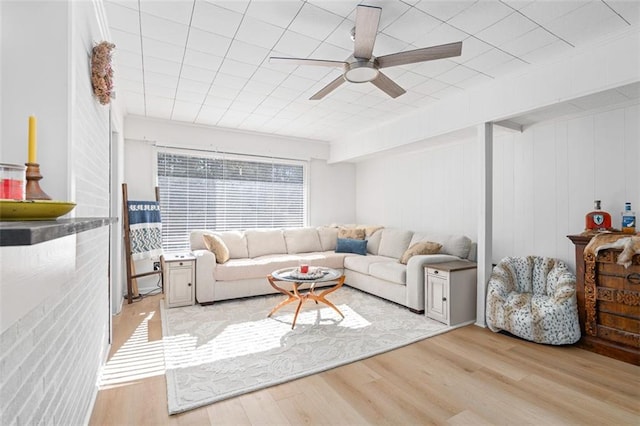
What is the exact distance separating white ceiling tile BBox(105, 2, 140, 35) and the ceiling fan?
1.00 meters

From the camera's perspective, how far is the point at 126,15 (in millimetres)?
2295

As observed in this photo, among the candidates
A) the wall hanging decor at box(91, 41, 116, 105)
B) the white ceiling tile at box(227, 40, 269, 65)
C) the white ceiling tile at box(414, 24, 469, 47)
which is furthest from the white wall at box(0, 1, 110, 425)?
the white ceiling tile at box(414, 24, 469, 47)

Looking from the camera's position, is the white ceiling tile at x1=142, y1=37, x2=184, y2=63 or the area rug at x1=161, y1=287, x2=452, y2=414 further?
the white ceiling tile at x1=142, y1=37, x2=184, y2=63

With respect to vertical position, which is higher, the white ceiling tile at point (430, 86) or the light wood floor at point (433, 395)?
the white ceiling tile at point (430, 86)

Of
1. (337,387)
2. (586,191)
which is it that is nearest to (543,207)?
(586,191)

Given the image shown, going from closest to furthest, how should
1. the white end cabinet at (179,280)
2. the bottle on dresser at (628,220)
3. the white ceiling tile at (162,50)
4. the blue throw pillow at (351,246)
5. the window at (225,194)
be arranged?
the white ceiling tile at (162,50)
the bottle on dresser at (628,220)
the white end cabinet at (179,280)
the window at (225,194)
the blue throw pillow at (351,246)

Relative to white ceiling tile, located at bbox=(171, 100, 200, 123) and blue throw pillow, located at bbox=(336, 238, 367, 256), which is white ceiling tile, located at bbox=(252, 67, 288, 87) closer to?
white ceiling tile, located at bbox=(171, 100, 200, 123)

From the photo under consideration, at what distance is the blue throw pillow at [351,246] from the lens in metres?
5.45

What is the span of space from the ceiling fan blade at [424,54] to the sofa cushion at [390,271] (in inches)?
101

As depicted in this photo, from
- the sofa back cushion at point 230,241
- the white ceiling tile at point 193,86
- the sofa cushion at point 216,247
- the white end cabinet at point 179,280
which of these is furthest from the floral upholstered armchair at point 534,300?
the white ceiling tile at point 193,86

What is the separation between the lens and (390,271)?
4.22 m

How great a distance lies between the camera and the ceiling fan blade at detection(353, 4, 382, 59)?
1828 millimetres

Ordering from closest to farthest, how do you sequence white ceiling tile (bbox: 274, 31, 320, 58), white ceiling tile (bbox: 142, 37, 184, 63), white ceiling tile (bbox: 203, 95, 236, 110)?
white ceiling tile (bbox: 274, 31, 320, 58), white ceiling tile (bbox: 142, 37, 184, 63), white ceiling tile (bbox: 203, 95, 236, 110)

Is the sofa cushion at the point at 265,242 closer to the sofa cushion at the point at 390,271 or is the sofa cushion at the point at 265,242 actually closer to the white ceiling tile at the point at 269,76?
the sofa cushion at the point at 390,271
